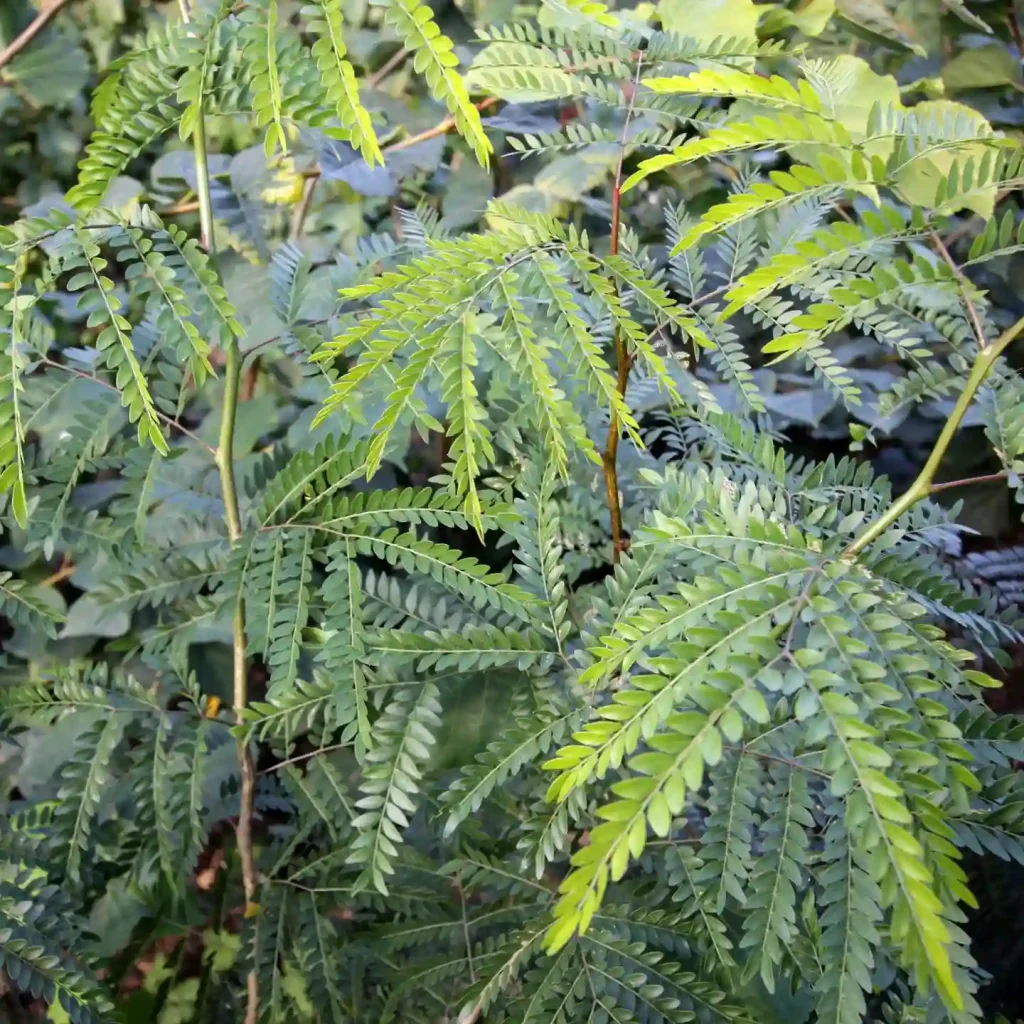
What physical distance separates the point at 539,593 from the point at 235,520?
0.21m

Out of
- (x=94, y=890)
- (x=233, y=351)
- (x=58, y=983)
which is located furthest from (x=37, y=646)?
(x=233, y=351)

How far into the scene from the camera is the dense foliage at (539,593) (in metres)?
0.30

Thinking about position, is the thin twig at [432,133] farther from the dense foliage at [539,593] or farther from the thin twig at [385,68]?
the thin twig at [385,68]

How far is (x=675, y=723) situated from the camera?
0.85ft

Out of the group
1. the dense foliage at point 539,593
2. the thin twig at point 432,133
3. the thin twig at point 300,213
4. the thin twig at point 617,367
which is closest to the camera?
the dense foliage at point 539,593

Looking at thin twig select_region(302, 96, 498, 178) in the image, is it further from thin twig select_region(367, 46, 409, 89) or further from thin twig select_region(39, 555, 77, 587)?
thin twig select_region(39, 555, 77, 587)

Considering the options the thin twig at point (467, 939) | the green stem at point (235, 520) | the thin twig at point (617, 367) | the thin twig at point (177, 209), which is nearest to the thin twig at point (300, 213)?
the thin twig at point (177, 209)

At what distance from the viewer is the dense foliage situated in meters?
0.30

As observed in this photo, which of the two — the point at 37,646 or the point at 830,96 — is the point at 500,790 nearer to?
the point at 830,96

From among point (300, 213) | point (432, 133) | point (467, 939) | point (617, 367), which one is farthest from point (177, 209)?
point (467, 939)

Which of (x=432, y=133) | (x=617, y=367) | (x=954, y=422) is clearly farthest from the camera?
(x=432, y=133)

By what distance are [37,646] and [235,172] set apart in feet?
2.07

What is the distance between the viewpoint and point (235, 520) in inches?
20.0

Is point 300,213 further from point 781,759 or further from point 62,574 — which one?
point 781,759
